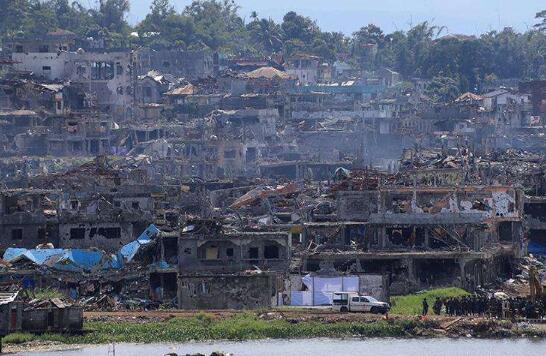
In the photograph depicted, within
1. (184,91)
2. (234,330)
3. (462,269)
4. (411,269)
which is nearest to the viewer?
(234,330)

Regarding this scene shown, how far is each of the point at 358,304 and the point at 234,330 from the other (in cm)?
389

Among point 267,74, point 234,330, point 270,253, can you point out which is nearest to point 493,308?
point 234,330

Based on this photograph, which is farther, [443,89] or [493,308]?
[443,89]

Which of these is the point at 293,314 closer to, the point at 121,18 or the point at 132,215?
the point at 132,215

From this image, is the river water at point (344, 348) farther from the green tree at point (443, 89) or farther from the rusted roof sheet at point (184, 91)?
the green tree at point (443, 89)

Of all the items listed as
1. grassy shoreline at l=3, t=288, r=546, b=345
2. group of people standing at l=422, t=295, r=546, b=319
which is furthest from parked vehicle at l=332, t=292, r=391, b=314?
group of people standing at l=422, t=295, r=546, b=319

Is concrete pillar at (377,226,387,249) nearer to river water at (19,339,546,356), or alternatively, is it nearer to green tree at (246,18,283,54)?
river water at (19,339,546,356)

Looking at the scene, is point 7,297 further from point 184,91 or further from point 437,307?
point 184,91

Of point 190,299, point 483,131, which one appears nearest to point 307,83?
point 483,131

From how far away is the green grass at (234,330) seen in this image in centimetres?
5428

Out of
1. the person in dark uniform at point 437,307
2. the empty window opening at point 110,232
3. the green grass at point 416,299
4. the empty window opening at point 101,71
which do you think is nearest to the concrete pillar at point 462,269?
the green grass at point 416,299

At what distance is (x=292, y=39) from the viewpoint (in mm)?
141375

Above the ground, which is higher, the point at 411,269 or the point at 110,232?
the point at 110,232

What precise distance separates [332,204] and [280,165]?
1076 inches
